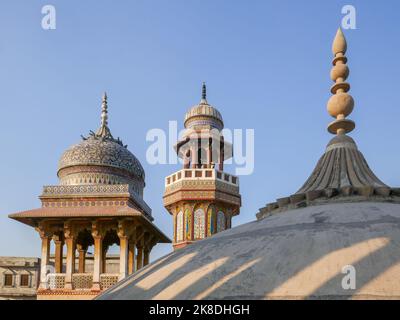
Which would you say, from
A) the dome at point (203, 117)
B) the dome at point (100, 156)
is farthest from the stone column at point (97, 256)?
the dome at point (203, 117)

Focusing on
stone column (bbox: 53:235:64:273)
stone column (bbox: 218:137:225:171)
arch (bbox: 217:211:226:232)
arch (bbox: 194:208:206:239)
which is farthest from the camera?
stone column (bbox: 218:137:225:171)

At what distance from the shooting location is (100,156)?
63.8ft

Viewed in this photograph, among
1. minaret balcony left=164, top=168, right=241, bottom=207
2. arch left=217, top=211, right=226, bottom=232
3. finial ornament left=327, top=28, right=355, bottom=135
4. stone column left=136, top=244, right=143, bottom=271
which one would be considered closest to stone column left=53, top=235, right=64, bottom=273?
stone column left=136, top=244, right=143, bottom=271

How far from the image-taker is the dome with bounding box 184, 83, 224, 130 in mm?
23984

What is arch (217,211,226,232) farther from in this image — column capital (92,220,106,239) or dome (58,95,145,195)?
column capital (92,220,106,239)

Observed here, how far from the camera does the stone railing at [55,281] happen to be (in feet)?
57.4

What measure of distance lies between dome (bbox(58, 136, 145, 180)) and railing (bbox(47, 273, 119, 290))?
3817 mm

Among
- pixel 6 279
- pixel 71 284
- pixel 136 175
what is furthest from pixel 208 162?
pixel 6 279

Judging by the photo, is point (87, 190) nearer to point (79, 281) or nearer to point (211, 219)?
point (79, 281)

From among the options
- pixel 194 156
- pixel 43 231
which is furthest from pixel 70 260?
pixel 194 156

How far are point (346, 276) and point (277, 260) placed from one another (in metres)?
0.78

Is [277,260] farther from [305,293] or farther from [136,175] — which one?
[136,175]

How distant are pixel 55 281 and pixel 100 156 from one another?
440cm

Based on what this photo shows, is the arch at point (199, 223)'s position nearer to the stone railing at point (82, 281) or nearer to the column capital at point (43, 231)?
the stone railing at point (82, 281)
